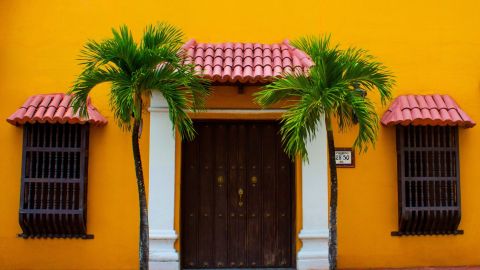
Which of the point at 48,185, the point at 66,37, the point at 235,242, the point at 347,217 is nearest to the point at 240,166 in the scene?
the point at 235,242

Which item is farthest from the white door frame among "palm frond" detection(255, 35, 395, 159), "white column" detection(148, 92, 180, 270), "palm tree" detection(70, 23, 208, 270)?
"palm frond" detection(255, 35, 395, 159)

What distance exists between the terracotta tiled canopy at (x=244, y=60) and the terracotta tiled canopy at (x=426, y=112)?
145cm

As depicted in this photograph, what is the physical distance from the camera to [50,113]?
6.74 metres

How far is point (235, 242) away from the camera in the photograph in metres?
7.35

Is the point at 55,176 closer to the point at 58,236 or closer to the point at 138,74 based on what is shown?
the point at 58,236

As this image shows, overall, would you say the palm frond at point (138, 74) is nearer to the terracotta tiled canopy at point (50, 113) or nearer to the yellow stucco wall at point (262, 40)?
the terracotta tiled canopy at point (50, 113)

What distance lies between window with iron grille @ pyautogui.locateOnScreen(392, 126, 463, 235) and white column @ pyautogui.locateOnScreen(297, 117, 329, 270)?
1042mm

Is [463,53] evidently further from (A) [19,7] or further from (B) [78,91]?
(A) [19,7]

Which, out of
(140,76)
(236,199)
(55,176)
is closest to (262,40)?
(236,199)

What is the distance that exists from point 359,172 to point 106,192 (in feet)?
11.7

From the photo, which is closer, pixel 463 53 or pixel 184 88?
pixel 184 88

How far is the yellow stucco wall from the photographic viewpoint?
7070mm

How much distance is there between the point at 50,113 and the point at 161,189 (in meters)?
1.78

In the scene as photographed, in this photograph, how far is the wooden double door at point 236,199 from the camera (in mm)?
7340
